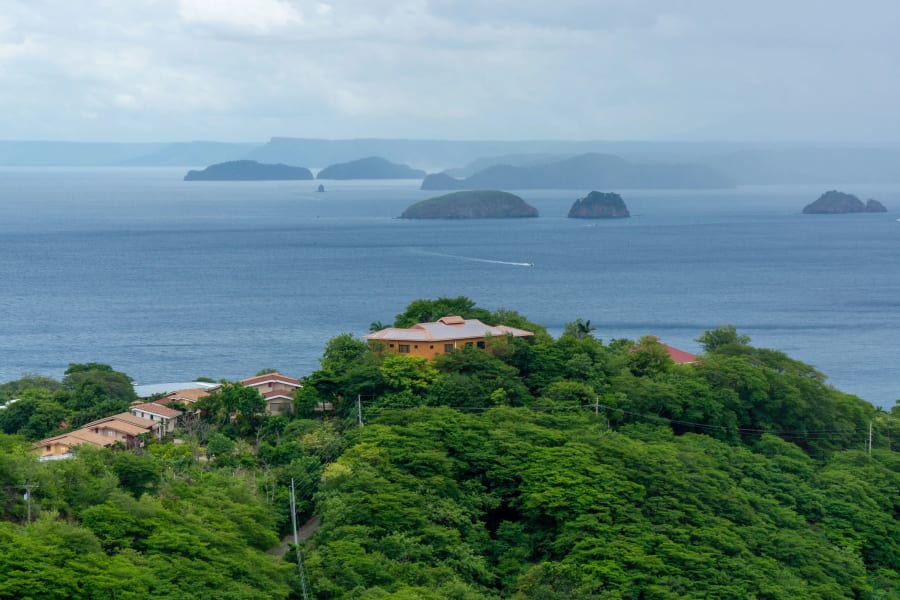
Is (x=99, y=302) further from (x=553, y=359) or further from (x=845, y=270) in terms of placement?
(x=845, y=270)

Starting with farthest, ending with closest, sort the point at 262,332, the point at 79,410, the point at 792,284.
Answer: the point at 792,284 < the point at 262,332 < the point at 79,410

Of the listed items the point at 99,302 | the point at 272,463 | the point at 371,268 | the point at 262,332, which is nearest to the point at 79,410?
the point at 272,463

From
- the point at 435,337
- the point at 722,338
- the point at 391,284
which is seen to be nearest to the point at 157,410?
the point at 435,337

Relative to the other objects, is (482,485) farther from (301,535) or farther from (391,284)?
(391,284)

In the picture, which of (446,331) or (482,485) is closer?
(482,485)

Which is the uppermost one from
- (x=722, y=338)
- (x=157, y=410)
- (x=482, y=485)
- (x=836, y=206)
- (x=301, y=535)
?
(x=836, y=206)

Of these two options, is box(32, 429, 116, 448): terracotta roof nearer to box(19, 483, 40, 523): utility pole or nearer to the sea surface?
box(19, 483, 40, 523): utility pole

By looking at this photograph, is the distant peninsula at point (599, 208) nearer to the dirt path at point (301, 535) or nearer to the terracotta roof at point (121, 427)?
the terracotta roof at point (121, 427)
